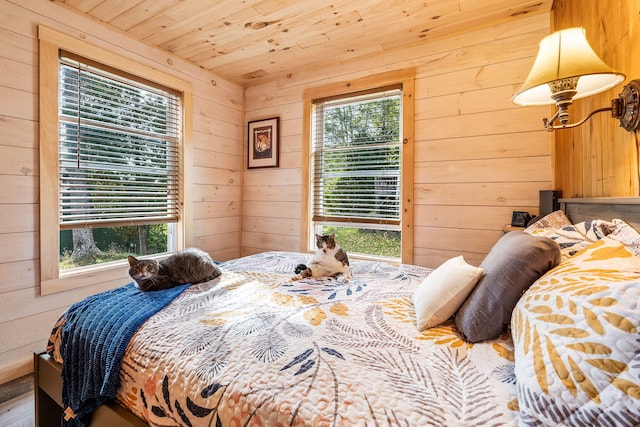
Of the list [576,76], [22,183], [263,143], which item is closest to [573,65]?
[576,76]

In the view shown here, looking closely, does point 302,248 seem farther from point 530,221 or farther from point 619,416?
point 619,416

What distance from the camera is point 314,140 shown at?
3045mm

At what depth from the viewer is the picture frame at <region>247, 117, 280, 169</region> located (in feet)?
10.5

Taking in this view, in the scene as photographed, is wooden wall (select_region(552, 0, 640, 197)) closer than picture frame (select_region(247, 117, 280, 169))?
Yes

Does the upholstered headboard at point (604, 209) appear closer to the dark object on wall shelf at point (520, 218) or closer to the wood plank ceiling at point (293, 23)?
the dark object on wall shelf at point (520, 218)

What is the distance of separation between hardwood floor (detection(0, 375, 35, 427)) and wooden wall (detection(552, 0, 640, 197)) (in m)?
3.02

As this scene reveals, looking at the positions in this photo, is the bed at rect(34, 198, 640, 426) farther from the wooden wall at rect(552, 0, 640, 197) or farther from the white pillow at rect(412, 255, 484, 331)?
the wooden wall at rect(552, 0, 640, 197)

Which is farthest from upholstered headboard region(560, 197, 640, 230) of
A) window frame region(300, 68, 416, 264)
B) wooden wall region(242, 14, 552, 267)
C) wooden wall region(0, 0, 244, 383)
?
wooden wall region(0, 0, 244, 383)

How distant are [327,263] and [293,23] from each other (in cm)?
188

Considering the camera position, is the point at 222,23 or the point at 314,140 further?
the point at 314,140

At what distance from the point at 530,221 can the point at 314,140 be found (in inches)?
78.7

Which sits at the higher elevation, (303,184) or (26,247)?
(303,184)

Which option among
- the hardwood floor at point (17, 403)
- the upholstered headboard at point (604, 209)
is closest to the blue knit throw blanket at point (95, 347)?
the hardwood floor at point (17, 403)

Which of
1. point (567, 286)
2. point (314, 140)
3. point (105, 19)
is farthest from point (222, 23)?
point (567, 286)
